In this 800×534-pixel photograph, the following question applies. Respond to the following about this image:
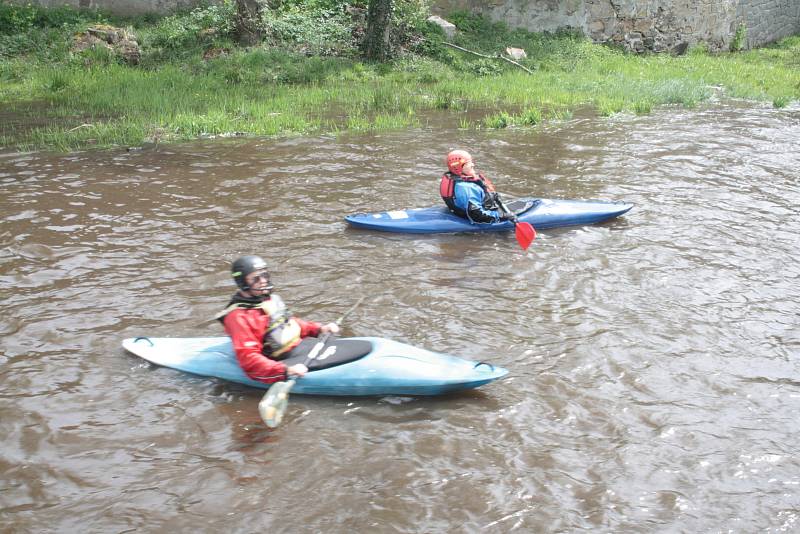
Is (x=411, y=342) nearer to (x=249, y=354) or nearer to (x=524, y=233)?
(x=249, y=354)

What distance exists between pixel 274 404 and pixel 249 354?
0.44 metres

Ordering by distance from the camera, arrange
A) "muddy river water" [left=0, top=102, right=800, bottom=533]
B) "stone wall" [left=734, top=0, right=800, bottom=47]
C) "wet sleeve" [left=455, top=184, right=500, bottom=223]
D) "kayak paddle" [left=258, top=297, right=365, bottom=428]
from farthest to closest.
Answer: "stone wall" [left=734, top=0, right=800, bottom=47]
"wet sleeve" [left=455, top=184, right=500, bottom=223]
"kayak paddle" [left=258, top=297, right=365, bottom=428]
"muddy river water" [left=0, top=102, right=800, bottom=533]

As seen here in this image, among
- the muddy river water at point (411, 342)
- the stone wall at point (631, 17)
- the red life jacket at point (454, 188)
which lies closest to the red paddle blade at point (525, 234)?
the muddy river water at point (411, 342)

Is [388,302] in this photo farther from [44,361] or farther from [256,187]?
[256,187]

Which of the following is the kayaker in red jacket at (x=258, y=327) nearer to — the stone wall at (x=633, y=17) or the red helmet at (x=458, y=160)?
the red helmet at (x=458, y=160)

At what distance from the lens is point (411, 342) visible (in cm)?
509

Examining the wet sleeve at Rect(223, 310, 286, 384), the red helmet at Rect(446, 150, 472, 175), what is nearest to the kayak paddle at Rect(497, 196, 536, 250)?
the red helmet at Rect(446, 150, 472, 175)

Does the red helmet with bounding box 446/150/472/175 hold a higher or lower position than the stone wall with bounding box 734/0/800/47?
lower

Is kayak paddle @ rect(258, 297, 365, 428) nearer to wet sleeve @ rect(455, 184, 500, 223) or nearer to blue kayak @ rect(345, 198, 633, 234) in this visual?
blue kayak @ rect(345, 198, 633, 234)

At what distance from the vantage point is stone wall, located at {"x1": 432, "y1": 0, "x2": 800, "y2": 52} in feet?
61.0

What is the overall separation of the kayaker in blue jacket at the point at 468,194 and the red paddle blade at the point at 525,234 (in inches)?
14.0

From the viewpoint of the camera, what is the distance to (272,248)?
6.62 meters

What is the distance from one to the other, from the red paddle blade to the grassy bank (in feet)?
16.0

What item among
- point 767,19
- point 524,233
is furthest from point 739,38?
point 524,233
